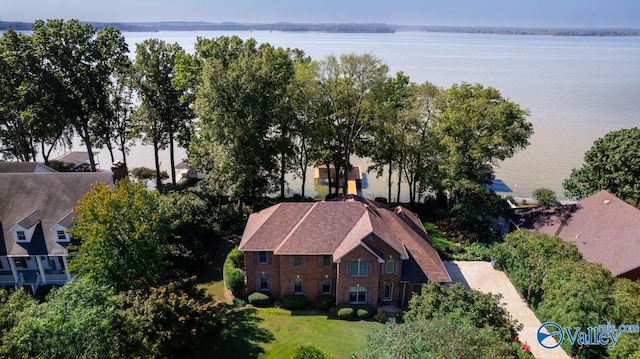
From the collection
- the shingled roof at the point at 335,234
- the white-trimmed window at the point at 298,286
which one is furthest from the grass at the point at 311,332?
the shingled roof at the point at 335,234

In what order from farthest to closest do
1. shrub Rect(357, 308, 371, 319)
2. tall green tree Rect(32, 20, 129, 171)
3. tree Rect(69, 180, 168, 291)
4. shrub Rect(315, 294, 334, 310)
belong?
tall green tree Rect(32, 20, 129, 171) → shrub Rect(315, 294, 334, 310) → shrub Rect(357, 308, 371, 319) → tree Rect(69, 180, 168, 291)

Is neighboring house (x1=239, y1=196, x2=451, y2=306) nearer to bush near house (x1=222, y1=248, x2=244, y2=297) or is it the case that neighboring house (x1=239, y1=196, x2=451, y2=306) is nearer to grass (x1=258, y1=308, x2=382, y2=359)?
bush near house (x1=222, y1=248, x2=244, y2=297)

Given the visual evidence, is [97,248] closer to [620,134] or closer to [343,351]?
[343,351]

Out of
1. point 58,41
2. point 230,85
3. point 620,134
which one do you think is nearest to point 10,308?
point 230,85

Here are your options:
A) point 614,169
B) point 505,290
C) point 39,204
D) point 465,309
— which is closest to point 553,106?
point 614,169

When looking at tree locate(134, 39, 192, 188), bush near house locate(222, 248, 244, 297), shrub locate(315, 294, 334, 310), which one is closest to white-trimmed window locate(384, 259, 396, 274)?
shrub locate(315, 294, 334, 310)

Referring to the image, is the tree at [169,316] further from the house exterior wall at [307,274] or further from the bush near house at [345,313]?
the bush near house at [345,313]

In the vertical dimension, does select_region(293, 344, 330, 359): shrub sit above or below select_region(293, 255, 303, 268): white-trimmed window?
below
